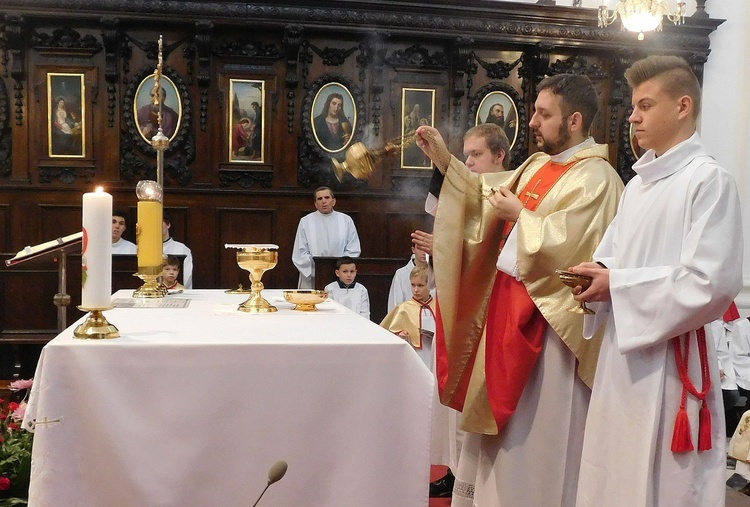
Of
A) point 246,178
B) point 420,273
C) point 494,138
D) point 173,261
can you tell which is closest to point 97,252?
point 494,138

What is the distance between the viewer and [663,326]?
7.36 feet

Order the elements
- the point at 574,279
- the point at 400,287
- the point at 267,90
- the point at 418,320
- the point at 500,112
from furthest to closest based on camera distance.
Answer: the point at 500,112 → the point at 267,90 → the point at 400,287 → the point at 418,320 → the point at 574,279

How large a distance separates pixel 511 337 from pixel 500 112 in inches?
259

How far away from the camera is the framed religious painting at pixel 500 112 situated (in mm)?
9016

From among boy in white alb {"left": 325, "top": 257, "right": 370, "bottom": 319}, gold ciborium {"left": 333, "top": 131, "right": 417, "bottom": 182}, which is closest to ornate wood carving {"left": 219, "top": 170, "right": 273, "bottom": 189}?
boy in white alb {"left": 325, "top": 257, "right": 370, "bottom": 319}

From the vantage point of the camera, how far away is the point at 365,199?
8844 mm

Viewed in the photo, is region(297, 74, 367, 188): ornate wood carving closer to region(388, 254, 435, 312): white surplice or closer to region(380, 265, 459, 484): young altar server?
region(388, 254, 435, 312): white surplice

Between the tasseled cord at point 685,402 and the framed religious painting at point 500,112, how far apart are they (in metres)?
6.88

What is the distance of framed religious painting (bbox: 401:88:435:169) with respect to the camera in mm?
8898

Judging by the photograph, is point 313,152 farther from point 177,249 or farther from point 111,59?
point 111,59

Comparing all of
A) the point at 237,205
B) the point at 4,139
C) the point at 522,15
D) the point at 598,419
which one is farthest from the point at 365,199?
the point at 598,419

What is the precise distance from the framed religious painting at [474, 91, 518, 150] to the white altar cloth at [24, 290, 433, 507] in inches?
287

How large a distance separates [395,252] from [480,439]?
586 cm

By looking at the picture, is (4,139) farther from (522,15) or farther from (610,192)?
(610,192)
